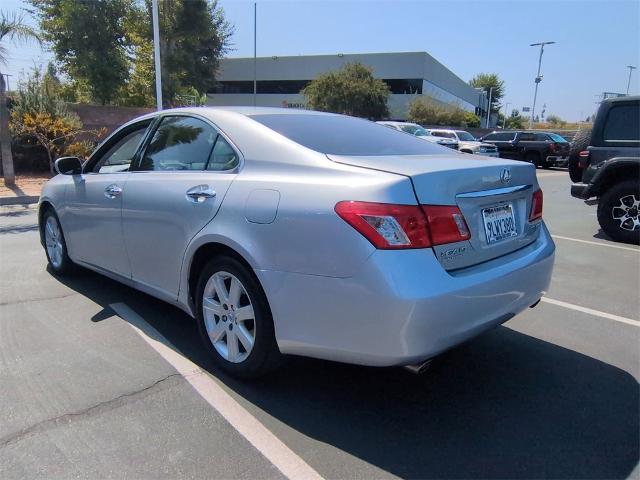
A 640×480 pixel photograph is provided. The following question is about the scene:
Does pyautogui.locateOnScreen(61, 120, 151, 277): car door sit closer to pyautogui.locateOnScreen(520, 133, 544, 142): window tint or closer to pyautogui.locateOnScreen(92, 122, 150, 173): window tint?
pyautogui.locateOnScreen(92, 122, 150, 173): window tint

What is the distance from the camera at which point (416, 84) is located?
50.8 meters

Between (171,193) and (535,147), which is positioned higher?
(171,193)

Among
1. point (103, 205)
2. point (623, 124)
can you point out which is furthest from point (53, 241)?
point (623, 124)

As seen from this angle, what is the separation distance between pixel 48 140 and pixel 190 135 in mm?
13350

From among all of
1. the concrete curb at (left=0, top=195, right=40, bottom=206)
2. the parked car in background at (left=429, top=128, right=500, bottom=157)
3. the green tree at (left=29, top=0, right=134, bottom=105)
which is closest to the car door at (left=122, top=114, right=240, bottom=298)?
the concrete curb at (left=0, top=195, right=40, bottom=206)

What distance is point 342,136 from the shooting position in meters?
3.31

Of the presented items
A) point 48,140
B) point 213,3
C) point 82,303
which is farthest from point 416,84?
point 82,303

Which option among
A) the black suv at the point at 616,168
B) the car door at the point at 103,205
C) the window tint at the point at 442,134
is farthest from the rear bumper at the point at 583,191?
the window tint at the point at 442,134

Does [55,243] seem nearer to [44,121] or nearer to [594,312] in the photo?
[594,312]

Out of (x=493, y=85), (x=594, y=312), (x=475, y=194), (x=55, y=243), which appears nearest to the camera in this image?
(x=475, y=194)

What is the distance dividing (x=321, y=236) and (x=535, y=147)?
2490 cm

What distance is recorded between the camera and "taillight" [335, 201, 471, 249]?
2334 millimetres

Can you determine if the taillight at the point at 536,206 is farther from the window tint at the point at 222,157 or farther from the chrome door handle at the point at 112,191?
the chrome door handle at the point at 112,191

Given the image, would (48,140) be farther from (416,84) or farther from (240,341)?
(416,84)
